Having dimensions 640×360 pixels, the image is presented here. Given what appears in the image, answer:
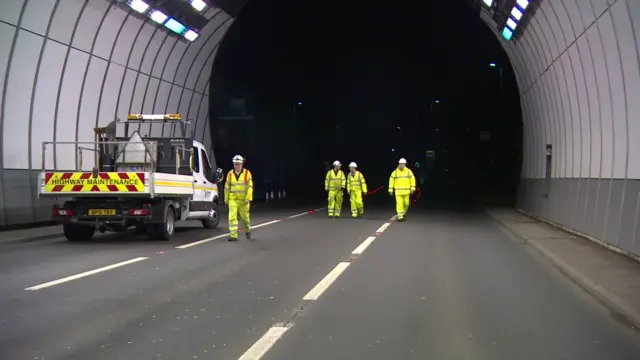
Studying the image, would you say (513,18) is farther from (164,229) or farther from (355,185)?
(164,229)

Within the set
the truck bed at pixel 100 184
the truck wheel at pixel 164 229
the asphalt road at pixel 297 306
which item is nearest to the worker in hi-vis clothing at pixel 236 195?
the asphalt road at pixel 297 306

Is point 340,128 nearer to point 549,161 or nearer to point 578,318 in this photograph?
point 549,161

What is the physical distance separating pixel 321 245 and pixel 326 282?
15.5 feet

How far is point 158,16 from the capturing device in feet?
69.6

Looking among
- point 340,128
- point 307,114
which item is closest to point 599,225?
point 307,114

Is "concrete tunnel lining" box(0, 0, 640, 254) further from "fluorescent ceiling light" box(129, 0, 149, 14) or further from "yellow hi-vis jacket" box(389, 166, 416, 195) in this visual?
"yellow hi-vis jacket" box(389, 166, 416, 195)

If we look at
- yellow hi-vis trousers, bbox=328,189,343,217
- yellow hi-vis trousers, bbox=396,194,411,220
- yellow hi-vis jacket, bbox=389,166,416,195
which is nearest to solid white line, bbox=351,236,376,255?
yellow hi-vis jacket, bbox=389,166,416,195

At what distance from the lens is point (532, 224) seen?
61.5 feet

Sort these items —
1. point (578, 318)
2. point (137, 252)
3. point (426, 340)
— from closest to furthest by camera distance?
point (426, 340)
point (578, 318)
point (137, 252)

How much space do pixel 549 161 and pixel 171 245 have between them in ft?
39.8

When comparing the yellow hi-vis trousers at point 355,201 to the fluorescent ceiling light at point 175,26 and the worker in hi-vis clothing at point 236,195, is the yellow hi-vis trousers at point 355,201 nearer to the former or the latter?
the fluorescent ceiling light at point 175,26

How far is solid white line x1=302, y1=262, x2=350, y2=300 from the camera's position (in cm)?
819

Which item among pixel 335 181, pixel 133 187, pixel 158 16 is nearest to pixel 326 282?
pixel 133 187

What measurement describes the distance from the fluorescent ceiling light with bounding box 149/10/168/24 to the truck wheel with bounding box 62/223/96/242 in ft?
28.4
